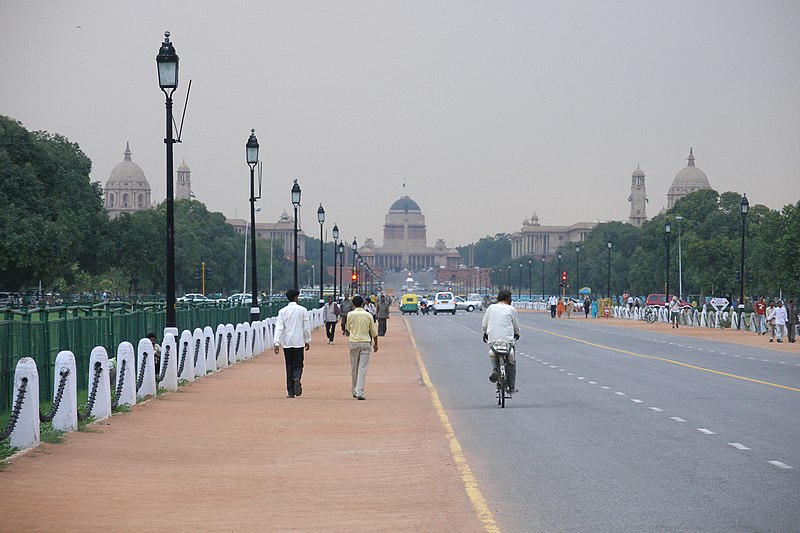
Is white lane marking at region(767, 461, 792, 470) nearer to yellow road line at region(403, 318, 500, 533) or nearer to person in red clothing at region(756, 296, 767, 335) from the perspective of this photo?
yellow road line at region(403, 318, 500, 533)

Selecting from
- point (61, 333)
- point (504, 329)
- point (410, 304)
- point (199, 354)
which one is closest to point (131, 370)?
point (61, 333)

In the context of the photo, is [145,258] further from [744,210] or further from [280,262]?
[280,262]

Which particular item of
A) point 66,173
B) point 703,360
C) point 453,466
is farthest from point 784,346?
point 66,173

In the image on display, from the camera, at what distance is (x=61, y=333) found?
19109 mm

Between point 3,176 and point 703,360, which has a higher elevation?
point 3,176

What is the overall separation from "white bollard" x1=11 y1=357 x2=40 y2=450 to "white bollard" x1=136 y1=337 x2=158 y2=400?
6615 millimetres

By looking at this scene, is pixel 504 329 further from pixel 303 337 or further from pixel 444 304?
pixel 444 304

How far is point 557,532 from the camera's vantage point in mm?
9273

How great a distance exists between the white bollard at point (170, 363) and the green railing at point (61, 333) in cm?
85

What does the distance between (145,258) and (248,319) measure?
44.0m

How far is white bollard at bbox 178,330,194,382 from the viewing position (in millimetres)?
24547

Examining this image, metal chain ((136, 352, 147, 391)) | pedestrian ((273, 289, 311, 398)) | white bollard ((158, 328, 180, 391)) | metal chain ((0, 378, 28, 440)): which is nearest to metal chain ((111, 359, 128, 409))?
metal chain ((136, 352, 147, 391))

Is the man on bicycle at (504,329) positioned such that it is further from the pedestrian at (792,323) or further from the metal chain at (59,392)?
the pedestrian at (792,323)

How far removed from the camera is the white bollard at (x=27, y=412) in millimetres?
13398
